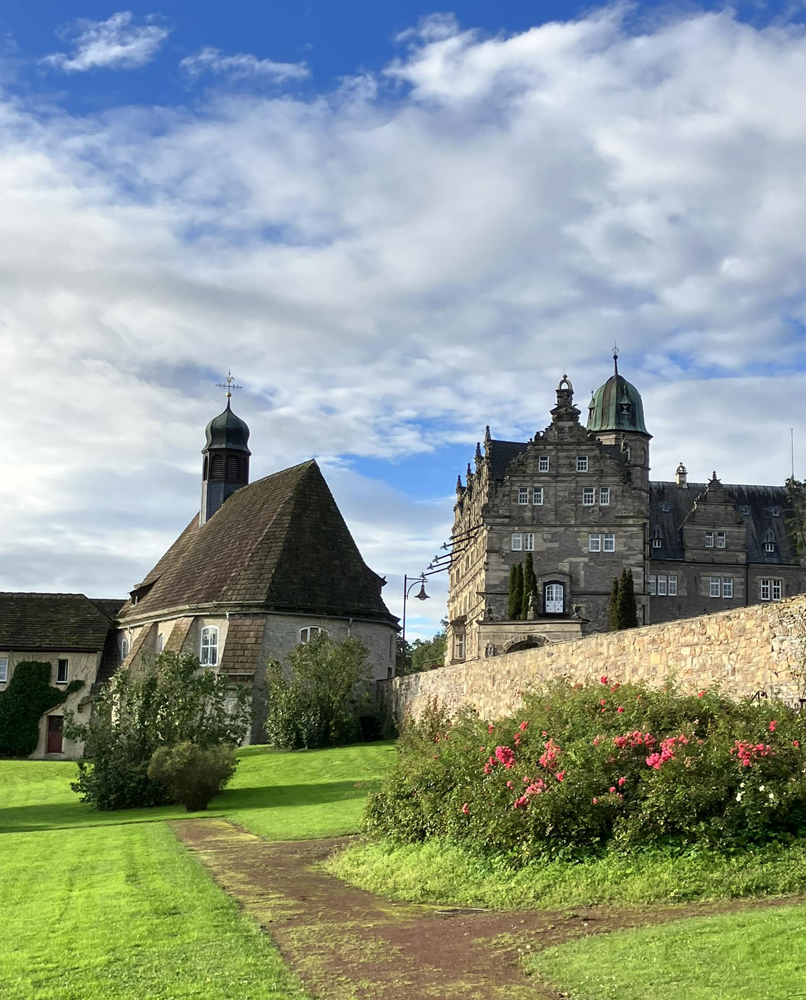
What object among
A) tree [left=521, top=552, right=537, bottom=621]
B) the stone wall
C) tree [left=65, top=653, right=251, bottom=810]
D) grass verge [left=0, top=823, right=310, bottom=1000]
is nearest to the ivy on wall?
tree [left=65, top=653, right=251, bottom=810]

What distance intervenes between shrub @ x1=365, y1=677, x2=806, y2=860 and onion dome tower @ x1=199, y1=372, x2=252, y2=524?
4887cm

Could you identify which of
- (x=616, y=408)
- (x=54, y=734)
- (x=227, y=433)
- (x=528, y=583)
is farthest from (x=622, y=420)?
(x=54, y=734)

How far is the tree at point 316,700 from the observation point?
40.7 metres

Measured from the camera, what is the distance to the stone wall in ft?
49.1

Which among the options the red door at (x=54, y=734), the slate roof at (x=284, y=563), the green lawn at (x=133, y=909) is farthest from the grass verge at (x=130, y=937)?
the red door at (x=54, y=734)

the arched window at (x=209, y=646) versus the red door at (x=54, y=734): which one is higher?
the arched window at (x=209, y=646)

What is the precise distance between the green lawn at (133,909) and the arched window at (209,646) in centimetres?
1959

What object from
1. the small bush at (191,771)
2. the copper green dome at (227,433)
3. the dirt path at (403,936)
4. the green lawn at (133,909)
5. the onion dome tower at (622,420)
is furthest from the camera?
the onion dome tower at (622,420)

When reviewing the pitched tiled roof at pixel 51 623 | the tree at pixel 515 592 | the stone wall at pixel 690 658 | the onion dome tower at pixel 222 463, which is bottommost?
the stone wall at pixel 690 658

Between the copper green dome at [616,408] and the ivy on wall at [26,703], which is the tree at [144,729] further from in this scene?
the copper green dome at [616,408]

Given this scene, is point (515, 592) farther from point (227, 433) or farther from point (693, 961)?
point (693, 961)

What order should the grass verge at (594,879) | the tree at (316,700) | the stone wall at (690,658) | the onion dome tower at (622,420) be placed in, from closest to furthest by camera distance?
the grass verge at (594,879)
the stone wall at (690,658)
the tree at (316,700)
the onion dome tower at (622,420)

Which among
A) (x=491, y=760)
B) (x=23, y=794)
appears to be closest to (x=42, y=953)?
(x=491, y=760)

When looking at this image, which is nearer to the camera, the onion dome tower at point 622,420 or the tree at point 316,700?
the tree at point 316,700
